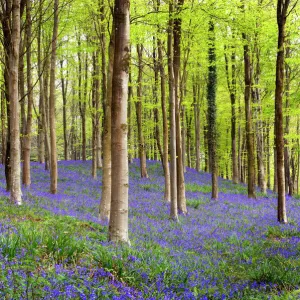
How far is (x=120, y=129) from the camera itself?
6.84 metres

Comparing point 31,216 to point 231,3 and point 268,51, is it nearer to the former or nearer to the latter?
point 231,3

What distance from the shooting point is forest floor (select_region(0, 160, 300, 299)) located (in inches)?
157

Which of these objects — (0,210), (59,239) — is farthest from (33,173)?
(59,239)

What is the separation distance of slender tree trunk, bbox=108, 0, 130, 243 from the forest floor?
0.59 m

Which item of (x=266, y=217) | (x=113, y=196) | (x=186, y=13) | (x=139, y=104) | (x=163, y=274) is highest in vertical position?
(x=186, y=13)

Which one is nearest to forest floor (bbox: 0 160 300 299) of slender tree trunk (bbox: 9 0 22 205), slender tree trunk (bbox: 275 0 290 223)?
slender tree trunk (bbox: 9 0 22 205)

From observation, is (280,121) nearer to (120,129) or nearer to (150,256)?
(120,129)

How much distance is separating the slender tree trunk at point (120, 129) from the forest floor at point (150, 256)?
591 mm

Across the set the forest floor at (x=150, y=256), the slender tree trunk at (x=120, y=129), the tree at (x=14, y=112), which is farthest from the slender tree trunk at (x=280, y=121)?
the tree at (x=14, y=112)

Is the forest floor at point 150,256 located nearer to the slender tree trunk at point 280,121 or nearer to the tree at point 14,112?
the tree at point 14,112

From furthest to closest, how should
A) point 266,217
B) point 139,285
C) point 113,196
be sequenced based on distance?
1. point 266,217
2. point 113,196
3. point 139,285

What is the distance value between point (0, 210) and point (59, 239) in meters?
4.51

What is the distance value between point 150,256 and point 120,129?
8.30 ft

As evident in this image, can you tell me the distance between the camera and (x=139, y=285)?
4727 millimetres
